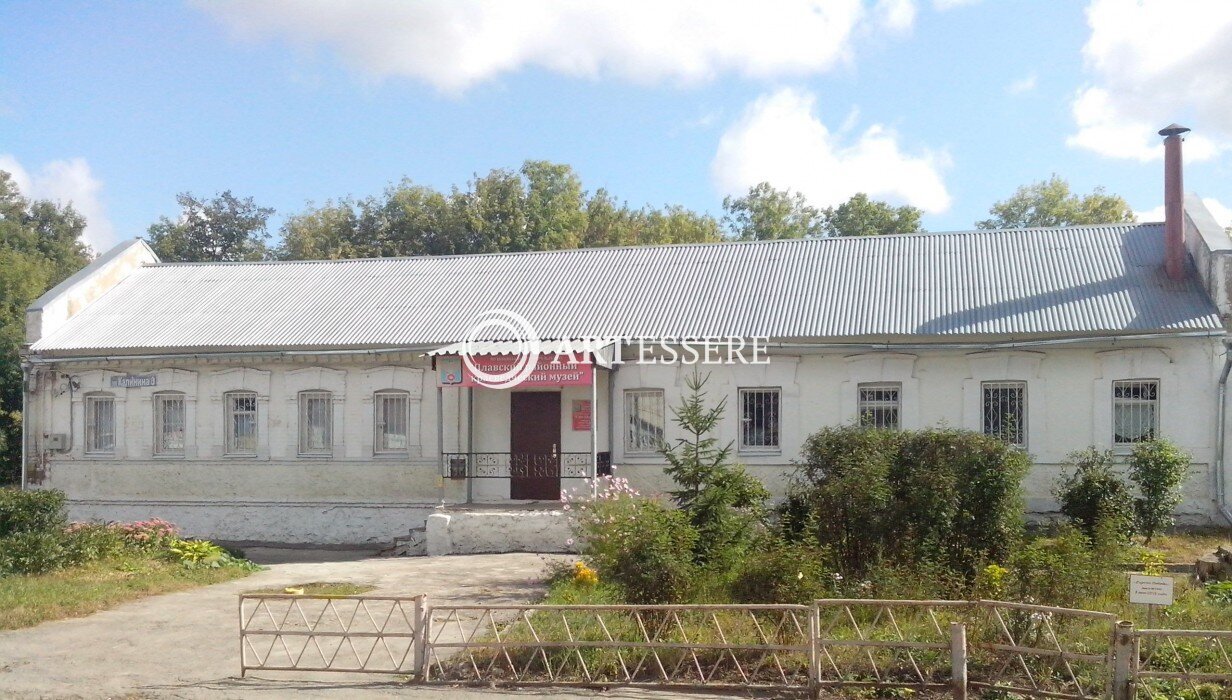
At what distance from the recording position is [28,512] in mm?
14844

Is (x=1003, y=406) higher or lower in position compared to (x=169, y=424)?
higher

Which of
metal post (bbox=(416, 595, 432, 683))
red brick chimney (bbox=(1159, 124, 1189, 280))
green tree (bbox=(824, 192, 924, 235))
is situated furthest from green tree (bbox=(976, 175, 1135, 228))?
metal post (bbox=(416, 595, 432, 683))

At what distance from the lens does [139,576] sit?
14.5 metres

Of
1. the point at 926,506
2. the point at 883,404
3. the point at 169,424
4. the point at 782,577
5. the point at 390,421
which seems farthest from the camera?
the point at 169,424

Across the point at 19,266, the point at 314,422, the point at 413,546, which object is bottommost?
the point at 413,546

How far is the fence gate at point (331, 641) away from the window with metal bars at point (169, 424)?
33.0 feet

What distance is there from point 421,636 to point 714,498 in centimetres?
367

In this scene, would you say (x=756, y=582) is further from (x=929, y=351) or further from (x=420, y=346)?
(x=420, y=346)

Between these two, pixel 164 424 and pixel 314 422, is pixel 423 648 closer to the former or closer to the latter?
pixel 314 422

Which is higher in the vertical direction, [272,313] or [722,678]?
[272,313]

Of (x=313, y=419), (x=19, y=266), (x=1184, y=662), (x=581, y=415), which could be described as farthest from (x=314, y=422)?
(x=19, y=266)

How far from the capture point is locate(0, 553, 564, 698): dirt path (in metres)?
8.75

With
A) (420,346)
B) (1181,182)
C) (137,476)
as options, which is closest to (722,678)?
(420,346)

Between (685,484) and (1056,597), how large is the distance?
3958 millimetres
